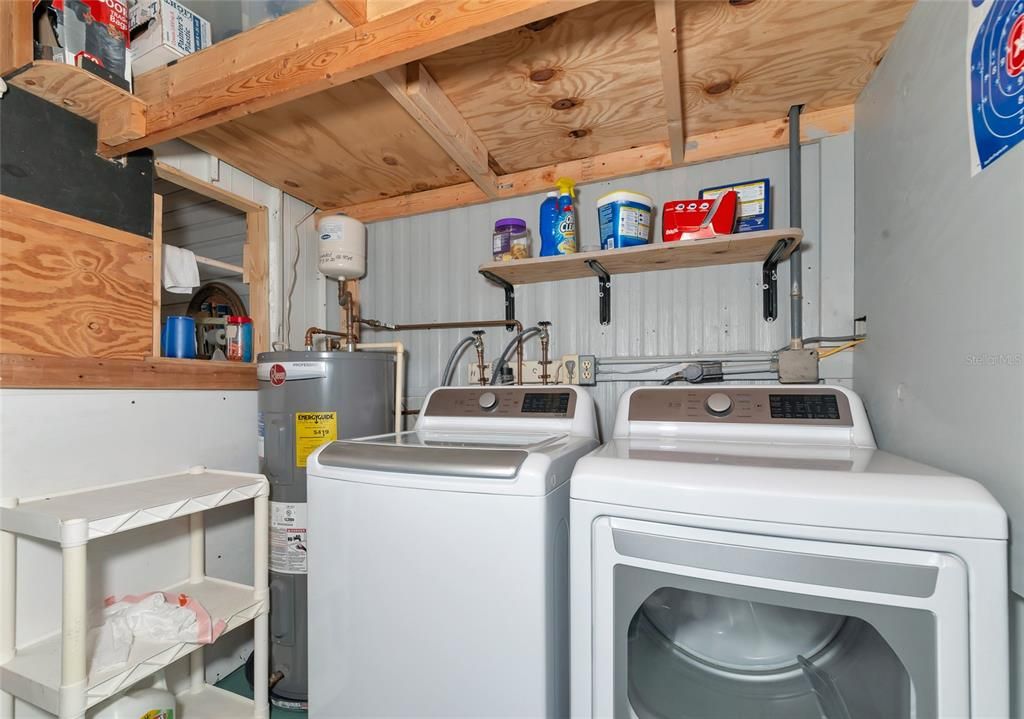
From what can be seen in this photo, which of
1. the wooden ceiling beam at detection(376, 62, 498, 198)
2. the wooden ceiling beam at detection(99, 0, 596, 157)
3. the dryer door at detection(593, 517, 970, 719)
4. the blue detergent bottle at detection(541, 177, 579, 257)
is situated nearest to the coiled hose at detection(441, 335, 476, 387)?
the blue detergent bottle at detection(541, 177, 579, 257)

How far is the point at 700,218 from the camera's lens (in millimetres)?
1511

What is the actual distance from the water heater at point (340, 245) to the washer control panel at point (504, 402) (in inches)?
35.0

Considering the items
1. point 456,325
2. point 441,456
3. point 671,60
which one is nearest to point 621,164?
point 671,60

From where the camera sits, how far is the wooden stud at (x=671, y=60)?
0.98 meters

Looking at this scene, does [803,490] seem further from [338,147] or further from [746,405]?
[338,147]

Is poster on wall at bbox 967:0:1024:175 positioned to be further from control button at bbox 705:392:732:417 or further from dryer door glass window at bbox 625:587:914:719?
dryer door glass window at bbox 625:587:914:719

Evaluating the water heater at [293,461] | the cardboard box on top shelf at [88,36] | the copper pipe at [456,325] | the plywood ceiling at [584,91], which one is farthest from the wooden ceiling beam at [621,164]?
the cardboard box on top shelf at [88,36]

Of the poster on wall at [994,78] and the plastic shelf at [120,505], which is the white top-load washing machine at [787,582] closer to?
the poster on wall at [994,78]

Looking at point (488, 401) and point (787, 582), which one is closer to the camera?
point (787, 582)

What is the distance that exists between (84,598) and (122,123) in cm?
130

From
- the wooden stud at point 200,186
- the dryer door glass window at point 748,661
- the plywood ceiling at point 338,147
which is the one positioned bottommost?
the dryer door glass window at point 748,661

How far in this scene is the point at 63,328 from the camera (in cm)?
131

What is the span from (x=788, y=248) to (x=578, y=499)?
46.8 inches

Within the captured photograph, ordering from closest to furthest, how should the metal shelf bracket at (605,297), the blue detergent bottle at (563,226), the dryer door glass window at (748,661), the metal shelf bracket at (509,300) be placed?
1. the dryer door glass window at (748,661)
2. the blue detergent bottle at (563,226)
3. the metal shelf bracket at (605,297)
4. the metal shelf bracket at (509,300)
